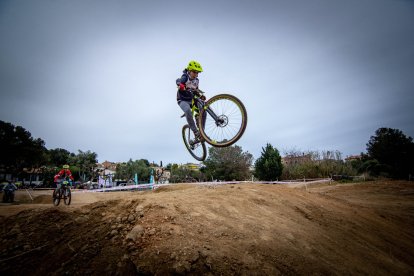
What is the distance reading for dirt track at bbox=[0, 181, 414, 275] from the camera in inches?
136

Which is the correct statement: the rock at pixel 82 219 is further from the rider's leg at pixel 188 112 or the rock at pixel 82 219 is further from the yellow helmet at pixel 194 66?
the yellow helmet at pixel 194 66

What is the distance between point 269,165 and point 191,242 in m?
38.1

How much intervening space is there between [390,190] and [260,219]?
20.9 metres

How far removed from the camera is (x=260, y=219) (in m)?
5.54

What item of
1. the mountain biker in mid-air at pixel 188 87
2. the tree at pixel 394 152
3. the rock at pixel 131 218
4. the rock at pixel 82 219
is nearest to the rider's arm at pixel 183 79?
the mountain biker in mid-air at pixel 188 87

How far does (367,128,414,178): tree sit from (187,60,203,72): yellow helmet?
149 ft

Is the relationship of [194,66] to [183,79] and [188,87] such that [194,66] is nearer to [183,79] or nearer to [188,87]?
[183,79]

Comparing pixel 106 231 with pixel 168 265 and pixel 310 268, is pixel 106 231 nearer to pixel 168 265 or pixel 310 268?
pixel 168 265

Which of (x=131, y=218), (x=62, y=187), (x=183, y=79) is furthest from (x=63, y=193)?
(x=183, y=79)

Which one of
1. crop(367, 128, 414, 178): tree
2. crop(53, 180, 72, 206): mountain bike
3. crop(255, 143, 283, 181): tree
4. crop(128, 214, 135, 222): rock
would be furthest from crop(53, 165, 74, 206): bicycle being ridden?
crop(367, 128, 414, 178): tree

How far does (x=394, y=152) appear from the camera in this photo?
40781 mm

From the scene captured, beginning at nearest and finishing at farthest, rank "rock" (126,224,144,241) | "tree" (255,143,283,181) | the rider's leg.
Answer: "rock" (126,224,144,241)
the rider's leg
"tree" (255,143,283,181)

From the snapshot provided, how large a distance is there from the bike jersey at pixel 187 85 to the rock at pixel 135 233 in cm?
388

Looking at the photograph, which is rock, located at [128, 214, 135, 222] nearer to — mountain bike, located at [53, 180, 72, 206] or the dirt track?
the dirt track
